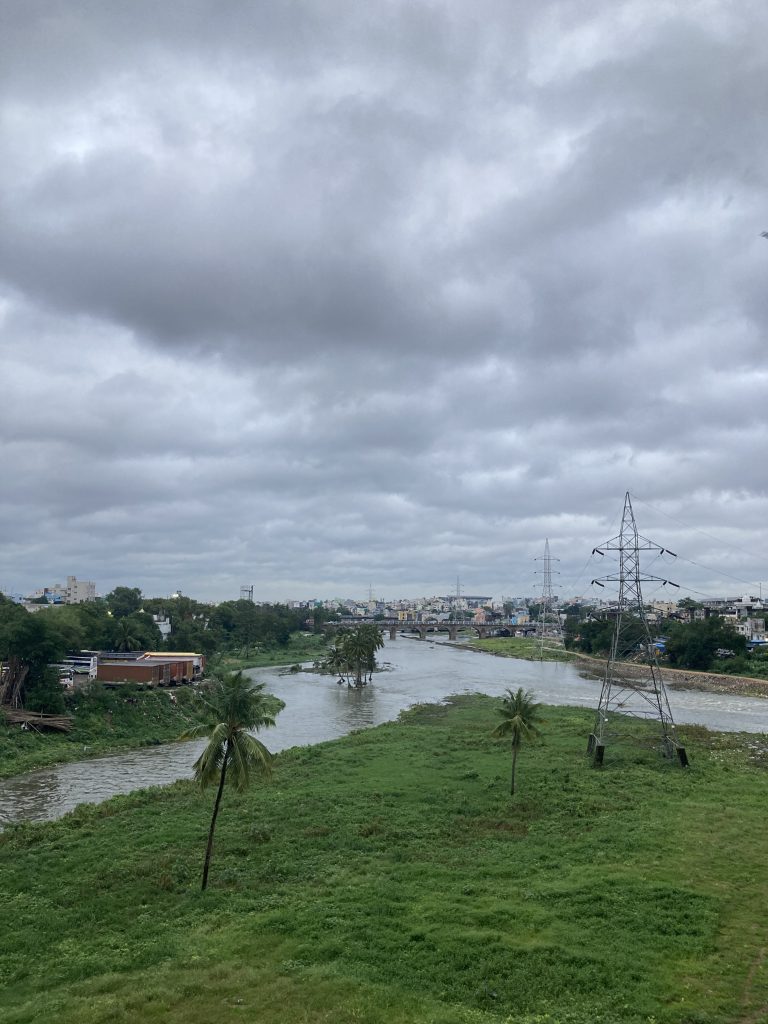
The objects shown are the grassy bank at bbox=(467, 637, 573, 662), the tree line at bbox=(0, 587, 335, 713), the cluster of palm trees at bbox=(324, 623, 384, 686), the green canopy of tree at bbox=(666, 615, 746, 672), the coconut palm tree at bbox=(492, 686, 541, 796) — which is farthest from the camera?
the grassy bank at bbox=(467, 637, 573, 662)

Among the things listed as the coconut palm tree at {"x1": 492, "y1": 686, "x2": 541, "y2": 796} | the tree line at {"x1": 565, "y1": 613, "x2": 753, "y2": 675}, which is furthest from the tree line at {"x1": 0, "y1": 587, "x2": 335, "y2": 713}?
the tree line at {"x1": 565, "y1": 613, "x2": 753, "y2": 675}

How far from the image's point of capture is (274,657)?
153 meters

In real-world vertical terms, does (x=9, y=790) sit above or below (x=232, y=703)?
below

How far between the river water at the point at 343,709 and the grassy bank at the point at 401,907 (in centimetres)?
968

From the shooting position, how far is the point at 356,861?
25812 mm

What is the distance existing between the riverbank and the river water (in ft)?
16.8

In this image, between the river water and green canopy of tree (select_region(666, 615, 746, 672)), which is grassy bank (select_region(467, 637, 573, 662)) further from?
green canopy of tree (select_region(666, 615, 746, 672))

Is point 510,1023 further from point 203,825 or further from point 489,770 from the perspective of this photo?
point 489,770

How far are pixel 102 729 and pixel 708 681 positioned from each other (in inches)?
3768

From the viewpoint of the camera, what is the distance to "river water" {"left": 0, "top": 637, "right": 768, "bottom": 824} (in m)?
44.9

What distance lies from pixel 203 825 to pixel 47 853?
646cm

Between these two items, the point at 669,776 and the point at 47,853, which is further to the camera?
the point at 669,776

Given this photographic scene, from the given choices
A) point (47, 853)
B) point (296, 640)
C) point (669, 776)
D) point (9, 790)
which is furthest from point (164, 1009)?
point (296, 640)

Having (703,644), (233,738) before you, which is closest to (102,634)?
(233,738)
